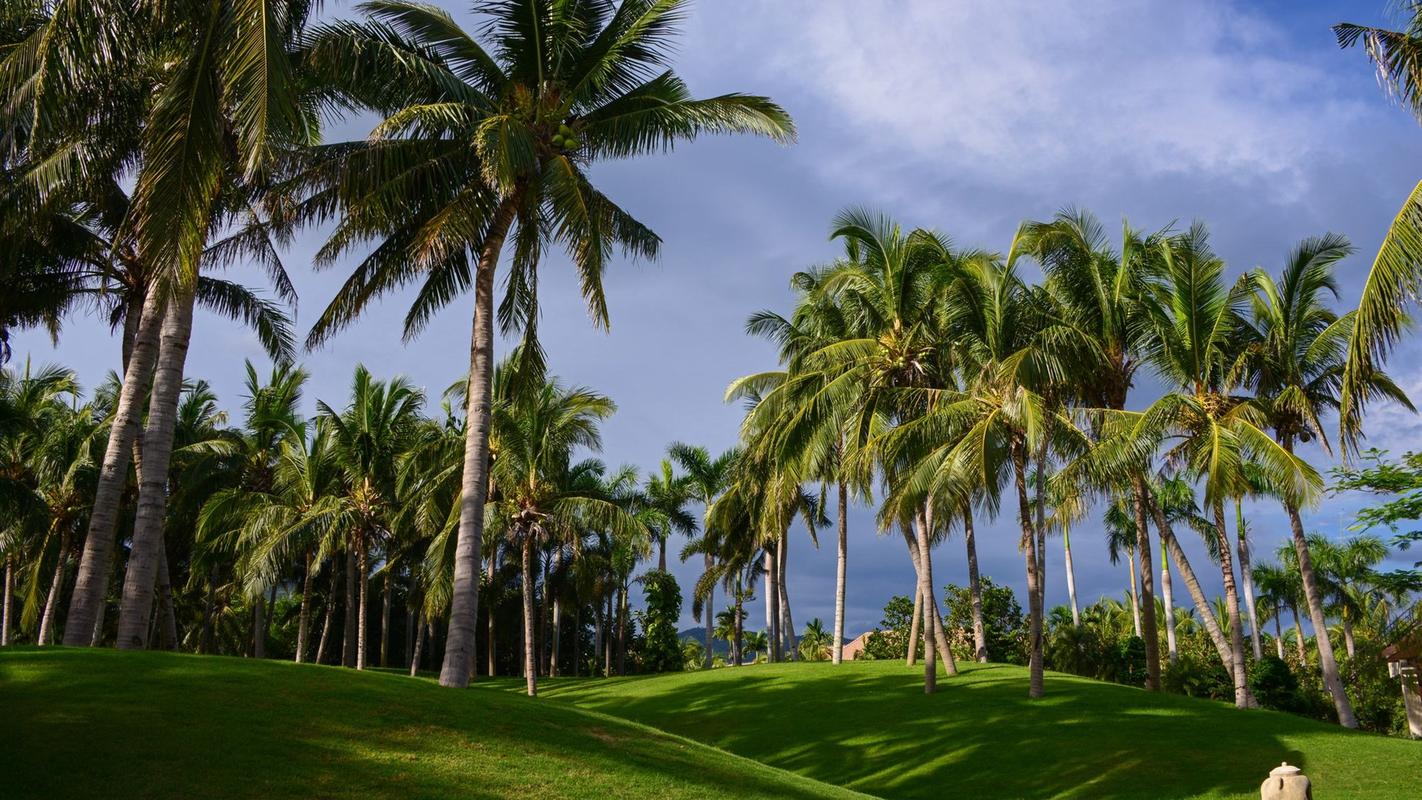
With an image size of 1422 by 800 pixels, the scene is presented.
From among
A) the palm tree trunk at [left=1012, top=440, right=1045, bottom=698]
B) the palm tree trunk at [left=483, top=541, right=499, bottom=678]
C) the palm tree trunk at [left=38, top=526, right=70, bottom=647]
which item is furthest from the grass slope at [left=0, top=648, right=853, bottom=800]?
the palm tree trunk at [left=483, top=541, right=499, bottom=678]

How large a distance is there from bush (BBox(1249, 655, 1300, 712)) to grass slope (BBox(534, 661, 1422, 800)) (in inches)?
315

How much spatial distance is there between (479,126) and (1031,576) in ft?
54.8

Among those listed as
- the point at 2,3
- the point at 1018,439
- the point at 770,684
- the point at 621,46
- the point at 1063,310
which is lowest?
the point at 770,684

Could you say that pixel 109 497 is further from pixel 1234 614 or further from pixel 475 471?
pixel 1234 614

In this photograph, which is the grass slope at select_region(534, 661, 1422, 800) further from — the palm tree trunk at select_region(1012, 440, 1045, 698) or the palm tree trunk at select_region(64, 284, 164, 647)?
the palm tree trunk at select_region(64, 284, 164, 647)

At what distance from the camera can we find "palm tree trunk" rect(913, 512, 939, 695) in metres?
25.8

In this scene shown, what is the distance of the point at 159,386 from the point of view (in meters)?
15.5

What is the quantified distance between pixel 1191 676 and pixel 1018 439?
16112mm

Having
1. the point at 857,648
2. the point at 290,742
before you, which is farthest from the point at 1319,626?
the point at 857,648

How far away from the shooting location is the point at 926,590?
27344 mm

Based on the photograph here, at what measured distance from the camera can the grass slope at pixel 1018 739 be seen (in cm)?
1748

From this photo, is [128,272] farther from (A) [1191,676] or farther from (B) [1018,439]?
(A) [1191,676]

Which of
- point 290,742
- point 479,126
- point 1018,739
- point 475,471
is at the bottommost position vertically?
point 1018,739

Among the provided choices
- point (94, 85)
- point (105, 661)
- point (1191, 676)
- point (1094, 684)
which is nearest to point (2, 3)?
point (94, 85)
